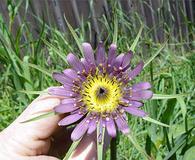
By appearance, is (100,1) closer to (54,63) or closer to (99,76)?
(54,63)

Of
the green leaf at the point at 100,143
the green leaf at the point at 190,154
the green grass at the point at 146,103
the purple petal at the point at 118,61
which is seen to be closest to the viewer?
the green leaf at the point at 100,143

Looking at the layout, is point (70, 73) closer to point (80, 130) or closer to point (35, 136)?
point (80, 130)

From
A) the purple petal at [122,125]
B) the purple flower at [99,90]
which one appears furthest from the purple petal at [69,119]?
the purple petal at [122,125]

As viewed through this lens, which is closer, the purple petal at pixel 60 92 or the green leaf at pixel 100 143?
the green leaf at pixel 100 143

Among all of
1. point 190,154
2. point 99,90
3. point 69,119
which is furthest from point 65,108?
point 190,154

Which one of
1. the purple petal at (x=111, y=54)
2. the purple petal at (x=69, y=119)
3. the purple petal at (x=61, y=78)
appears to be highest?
the purple petal at (x=111, y=54)

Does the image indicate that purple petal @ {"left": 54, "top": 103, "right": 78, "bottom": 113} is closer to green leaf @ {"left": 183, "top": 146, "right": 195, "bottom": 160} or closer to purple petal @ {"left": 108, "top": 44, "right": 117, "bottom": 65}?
purple petal @ {"left": 108, "top": 44, "right": 117, "bottom": 65}

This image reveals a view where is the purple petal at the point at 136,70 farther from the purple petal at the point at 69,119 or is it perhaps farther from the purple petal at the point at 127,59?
the purple petal at the point at 69,119
